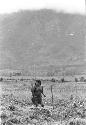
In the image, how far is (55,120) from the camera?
646 inches

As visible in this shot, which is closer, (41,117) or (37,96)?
(41,117)

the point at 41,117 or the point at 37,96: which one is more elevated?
the point at 37,96

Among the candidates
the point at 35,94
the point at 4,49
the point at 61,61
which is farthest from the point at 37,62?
the point at 35,94

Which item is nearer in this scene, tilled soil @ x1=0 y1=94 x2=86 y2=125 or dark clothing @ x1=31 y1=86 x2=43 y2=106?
tilled soil @ x1=0 y1=94 x2=86 y2=125

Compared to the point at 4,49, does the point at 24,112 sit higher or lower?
lower

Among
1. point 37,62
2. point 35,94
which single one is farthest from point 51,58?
point 35,94

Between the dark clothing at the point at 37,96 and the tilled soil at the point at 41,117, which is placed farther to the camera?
the dark clothing at the point at 37,96

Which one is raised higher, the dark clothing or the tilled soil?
the dark clothing

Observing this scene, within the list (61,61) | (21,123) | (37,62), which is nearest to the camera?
(21,123)

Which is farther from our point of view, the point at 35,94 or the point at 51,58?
the point at 51,58

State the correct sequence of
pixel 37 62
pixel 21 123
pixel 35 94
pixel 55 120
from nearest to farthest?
pixel 21 123 < pixel 55 120 < pixel 35 94 < pixel 37 62

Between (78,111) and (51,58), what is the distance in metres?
175

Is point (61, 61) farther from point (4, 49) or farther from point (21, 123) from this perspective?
Result: point (21, 123)

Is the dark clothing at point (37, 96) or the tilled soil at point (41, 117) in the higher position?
the dark clothing at point (37, 96)
